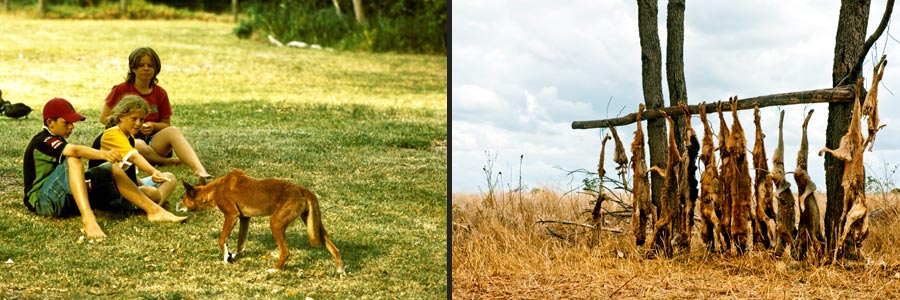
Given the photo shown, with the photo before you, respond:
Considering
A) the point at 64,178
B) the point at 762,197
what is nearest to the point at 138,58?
the point at 64,178

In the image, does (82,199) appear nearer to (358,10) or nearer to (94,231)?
(94,231)

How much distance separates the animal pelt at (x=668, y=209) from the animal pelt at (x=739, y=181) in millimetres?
295

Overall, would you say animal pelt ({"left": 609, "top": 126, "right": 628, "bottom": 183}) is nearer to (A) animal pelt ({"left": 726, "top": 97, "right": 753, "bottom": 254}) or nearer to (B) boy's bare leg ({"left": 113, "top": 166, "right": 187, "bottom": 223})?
(A) animal pelt ({"left": 726, "top": 97, "right": 753, "bottom": 254})

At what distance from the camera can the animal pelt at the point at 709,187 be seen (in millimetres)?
4957

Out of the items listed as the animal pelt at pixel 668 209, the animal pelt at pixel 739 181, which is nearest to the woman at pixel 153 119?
the animal pelt at pixel 668 209

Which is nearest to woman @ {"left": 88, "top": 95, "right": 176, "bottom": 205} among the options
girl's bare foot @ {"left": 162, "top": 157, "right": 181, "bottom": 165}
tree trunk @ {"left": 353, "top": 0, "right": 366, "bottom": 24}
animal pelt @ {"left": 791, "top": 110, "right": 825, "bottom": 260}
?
girl's bare foot @ {"left": 162, "top": 157, "right": 181, "bottom": 165}

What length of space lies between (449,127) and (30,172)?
2007mm

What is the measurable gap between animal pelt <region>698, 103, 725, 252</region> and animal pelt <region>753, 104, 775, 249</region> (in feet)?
0.59

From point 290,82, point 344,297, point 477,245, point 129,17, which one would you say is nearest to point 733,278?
point 477,245

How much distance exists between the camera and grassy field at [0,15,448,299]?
4.38 metres

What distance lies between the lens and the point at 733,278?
4902mm

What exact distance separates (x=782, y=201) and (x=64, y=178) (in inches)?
132

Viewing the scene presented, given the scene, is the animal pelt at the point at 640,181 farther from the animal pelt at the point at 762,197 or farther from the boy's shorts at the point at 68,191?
the boy's shorts at the point at 68,191

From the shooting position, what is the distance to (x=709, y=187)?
500cm
